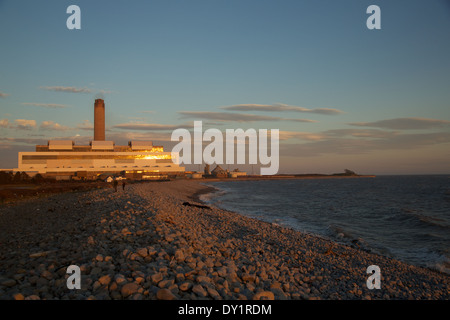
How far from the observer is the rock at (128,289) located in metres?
5.97

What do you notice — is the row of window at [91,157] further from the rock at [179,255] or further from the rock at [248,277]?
the rock at [248,277]

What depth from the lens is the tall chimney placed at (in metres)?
95.2

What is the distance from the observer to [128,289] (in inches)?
237

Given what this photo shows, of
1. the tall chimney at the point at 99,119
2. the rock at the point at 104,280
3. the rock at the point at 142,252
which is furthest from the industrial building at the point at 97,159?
the rock at the point at 104,280

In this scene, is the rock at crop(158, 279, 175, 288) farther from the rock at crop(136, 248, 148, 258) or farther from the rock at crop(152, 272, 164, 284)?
the rock at crop(136, 248, 148, 258)

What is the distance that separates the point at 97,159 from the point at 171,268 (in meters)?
93.3

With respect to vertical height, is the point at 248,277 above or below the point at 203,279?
below

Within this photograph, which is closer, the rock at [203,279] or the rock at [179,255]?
the rock at [203,279]

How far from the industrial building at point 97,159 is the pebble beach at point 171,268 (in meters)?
80.6

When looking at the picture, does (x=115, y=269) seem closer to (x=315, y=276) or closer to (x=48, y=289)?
(x=48, y=289)

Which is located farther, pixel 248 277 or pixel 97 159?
pixel 97 159

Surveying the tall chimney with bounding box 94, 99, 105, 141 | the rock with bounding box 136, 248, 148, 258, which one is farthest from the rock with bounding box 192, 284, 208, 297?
the tall chimney with bounding box 94, 99, 105, 141

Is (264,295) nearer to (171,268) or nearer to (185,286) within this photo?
(185,286)

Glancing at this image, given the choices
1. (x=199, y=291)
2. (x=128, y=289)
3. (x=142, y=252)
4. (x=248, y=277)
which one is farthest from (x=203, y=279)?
(x=142, y=252)
